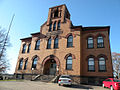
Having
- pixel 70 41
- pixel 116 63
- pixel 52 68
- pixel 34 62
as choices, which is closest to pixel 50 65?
pixel 52 68

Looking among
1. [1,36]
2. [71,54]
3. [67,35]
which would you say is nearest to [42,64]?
[71,54]

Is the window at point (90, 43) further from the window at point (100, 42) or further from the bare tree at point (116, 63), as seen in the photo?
the bare tree at point (116, 63)

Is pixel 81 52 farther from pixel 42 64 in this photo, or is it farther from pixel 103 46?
pixel 42 64

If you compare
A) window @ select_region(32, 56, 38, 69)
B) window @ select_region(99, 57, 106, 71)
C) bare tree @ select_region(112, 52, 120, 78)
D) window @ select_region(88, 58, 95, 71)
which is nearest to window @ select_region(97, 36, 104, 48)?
window @ select_region(99, 57, 106, 71)

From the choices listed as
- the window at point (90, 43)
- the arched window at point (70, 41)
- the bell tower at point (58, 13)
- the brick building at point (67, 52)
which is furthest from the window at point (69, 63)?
the bell tower at point (58, 13)

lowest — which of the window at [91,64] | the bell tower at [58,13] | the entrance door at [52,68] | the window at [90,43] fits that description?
the entrance door at [52,68]

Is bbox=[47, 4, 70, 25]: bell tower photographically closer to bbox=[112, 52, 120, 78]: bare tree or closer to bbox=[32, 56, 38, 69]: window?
bbox=[32, 56, 38, 69]: window

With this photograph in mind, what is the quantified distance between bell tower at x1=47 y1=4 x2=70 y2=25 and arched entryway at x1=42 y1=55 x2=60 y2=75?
9.24 m

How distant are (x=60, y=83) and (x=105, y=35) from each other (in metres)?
13.3

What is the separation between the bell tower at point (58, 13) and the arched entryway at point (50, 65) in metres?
9.24

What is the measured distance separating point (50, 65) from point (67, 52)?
546cm

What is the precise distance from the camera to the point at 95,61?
18484 millimetres

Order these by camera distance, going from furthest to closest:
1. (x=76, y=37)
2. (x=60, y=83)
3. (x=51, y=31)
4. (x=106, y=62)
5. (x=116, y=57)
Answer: (x=116, y=57) → (x=51, y=31) → (x=76, y=37) → (x=106, y=62) → (x=60, y=83)

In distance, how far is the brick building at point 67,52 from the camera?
59.4ft
